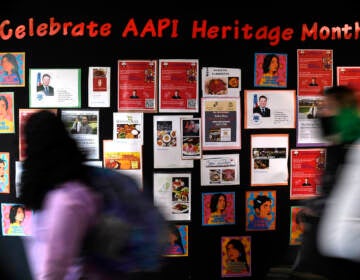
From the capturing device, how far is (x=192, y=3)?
11.6ft

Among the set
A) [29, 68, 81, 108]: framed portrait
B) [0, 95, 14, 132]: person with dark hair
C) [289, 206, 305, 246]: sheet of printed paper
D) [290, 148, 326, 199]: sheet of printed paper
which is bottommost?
[289, 206, 305, 246]: sheet of printed paper

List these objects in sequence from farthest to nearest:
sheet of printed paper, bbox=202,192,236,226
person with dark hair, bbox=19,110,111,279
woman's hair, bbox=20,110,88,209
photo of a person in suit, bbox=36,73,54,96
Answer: sheet of printed paper, bbox=202,192,236,226, photo of a person in suit, bbox=36,73,54,96, woman's hair, bbox=20,110,88,209, person with dark hair, bbox=19,110,111,279

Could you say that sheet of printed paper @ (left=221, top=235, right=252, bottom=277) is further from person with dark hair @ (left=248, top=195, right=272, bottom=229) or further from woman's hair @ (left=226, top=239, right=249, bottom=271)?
person with dark hair @ (left=248, top=195, right=272, bottom=229)

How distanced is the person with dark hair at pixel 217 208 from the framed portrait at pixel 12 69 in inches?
72.9

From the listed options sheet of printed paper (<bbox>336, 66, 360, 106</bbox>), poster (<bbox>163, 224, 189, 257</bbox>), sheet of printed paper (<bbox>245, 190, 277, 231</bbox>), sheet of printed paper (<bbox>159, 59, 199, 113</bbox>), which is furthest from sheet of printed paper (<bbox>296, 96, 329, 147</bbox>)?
poster (<bbox>163, 224, 189, 257</bbox>)

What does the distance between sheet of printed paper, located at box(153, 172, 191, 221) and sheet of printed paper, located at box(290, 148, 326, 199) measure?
2.99ft

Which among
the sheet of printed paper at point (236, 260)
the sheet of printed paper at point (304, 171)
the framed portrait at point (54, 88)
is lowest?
the sheet of printed paper at point (236, 260)

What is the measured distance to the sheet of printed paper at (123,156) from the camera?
11.5 feet

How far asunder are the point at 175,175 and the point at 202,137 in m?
0.39

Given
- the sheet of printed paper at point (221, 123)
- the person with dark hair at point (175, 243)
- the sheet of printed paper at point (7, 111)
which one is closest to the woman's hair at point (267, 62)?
the sheet of printed paper at point (221, 123)

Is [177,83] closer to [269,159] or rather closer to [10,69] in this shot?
[269,159]

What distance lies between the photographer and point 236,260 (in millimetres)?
3637

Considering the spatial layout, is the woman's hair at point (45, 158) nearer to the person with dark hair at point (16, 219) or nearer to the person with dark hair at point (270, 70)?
the person with dark hair at point (16, 219)

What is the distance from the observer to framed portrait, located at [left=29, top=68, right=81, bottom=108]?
11.4ft
